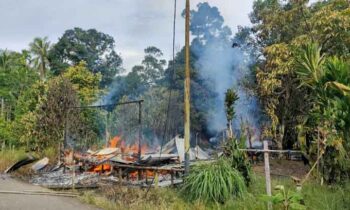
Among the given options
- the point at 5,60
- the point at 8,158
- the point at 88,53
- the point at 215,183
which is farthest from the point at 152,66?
the point at 215,183

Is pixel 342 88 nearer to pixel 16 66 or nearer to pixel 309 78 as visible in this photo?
pixel 309 78

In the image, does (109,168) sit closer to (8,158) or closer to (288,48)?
(8,158)

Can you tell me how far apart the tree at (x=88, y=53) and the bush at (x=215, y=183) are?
26913mm

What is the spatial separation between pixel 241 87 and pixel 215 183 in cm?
1032

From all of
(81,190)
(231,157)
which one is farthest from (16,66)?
(231,157)

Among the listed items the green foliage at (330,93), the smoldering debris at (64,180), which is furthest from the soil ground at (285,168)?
the smoldering debris at (64,180)

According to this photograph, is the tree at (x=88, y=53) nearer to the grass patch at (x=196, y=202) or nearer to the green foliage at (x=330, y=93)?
the grass patch at (x=196, y=202)

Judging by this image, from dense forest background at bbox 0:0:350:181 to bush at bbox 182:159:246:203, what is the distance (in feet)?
6.33

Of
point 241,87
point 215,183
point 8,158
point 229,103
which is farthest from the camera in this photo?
point 241,87

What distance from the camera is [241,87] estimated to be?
57.6 ft

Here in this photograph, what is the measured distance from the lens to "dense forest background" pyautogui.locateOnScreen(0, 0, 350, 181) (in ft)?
23.4

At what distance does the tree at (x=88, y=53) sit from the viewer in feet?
→ 115

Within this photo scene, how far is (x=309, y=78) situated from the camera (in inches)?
273

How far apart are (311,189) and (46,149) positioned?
1251 cm
